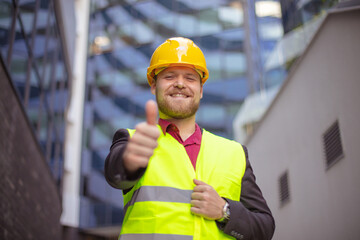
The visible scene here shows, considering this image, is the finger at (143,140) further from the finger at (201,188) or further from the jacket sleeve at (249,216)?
the jacket sleeve at (249,216)

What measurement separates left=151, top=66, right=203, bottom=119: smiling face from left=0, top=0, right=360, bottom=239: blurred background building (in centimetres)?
397

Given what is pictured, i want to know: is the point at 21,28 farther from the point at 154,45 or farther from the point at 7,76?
the point at 154,45

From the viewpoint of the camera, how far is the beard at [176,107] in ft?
8.58

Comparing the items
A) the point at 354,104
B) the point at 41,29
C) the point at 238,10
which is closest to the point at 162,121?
the point at 354,104

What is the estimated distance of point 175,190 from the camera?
7.54 ft

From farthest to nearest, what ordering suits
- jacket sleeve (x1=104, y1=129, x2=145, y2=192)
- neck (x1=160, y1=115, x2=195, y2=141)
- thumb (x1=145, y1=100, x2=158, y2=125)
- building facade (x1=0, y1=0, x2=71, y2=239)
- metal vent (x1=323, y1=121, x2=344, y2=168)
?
building facade (x1=0, y1=0, x2=71, y2=239)
metal vent (x1=323, y1=121, x2=344, y2=168)
neck (x1=160, y1=115, x2=195, y2=141)
jacket sleeve (x1=104, y1=129, x2=145, y2=192)
thumb (x1=145, y1=100, x2=158, y2=125)

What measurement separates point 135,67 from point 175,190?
77.3ft

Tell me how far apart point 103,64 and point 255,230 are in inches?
971

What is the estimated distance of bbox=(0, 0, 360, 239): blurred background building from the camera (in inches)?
293

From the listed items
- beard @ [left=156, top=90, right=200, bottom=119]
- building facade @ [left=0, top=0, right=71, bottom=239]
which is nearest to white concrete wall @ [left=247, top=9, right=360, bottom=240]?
beard @ [left=156, top=90, right=200, bottom=119]

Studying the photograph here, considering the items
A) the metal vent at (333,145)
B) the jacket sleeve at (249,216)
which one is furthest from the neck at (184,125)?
the metal vent at (333,145)

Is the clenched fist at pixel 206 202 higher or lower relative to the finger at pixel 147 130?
lower

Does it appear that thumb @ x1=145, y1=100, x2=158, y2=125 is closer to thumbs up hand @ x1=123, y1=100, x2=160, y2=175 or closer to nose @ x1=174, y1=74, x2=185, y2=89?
thumbs up hand @ x1=123, y1=100, x2=160, y2=175

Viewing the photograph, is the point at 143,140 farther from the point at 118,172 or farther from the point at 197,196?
the point at 197,196
